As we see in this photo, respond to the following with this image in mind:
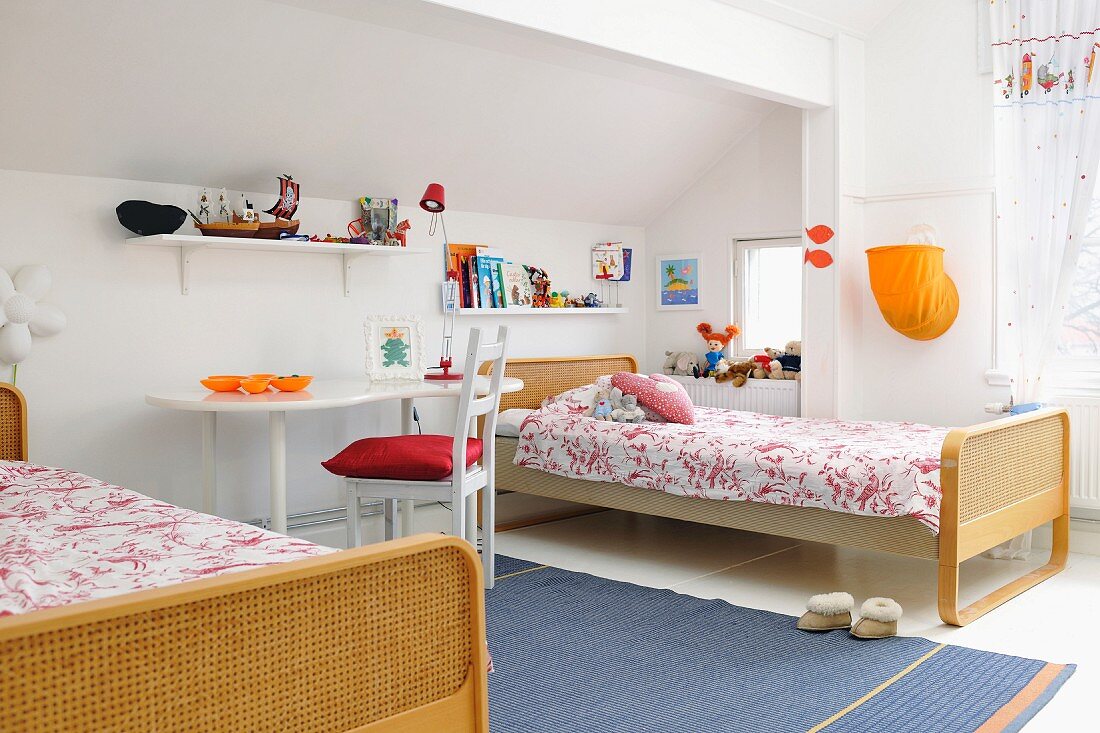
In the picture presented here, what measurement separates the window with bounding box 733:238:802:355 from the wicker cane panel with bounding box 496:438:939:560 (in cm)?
169

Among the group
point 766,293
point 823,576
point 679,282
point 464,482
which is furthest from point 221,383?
point 766,293

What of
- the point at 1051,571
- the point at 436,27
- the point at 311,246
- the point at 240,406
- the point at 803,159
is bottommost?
the point at 1051,571

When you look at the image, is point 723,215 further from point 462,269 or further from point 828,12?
point 462,269

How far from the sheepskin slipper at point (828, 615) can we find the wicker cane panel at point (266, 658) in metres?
1.66

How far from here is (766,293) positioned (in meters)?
5.37

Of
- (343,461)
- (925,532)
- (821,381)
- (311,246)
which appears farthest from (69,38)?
(821,381)

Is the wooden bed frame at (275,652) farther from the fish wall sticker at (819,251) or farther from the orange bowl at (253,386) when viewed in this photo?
the fish wall sticker at (819,251)

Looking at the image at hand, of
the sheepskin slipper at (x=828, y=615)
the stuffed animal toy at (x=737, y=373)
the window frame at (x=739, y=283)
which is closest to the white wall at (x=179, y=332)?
the stuffed animal toy at (x=737, y=373)

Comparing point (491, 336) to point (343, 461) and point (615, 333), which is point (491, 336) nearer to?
point (615, 333)

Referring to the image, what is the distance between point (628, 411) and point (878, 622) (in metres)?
1.59

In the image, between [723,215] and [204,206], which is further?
[723,215]

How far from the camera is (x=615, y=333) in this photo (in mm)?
5633

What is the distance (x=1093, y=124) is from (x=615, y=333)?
2.59 m

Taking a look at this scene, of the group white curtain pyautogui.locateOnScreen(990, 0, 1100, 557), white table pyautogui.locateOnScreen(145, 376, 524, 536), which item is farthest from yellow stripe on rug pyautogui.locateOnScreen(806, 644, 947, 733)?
white table pyautogui.locateOnScreen(145, 376, 524, 536)
